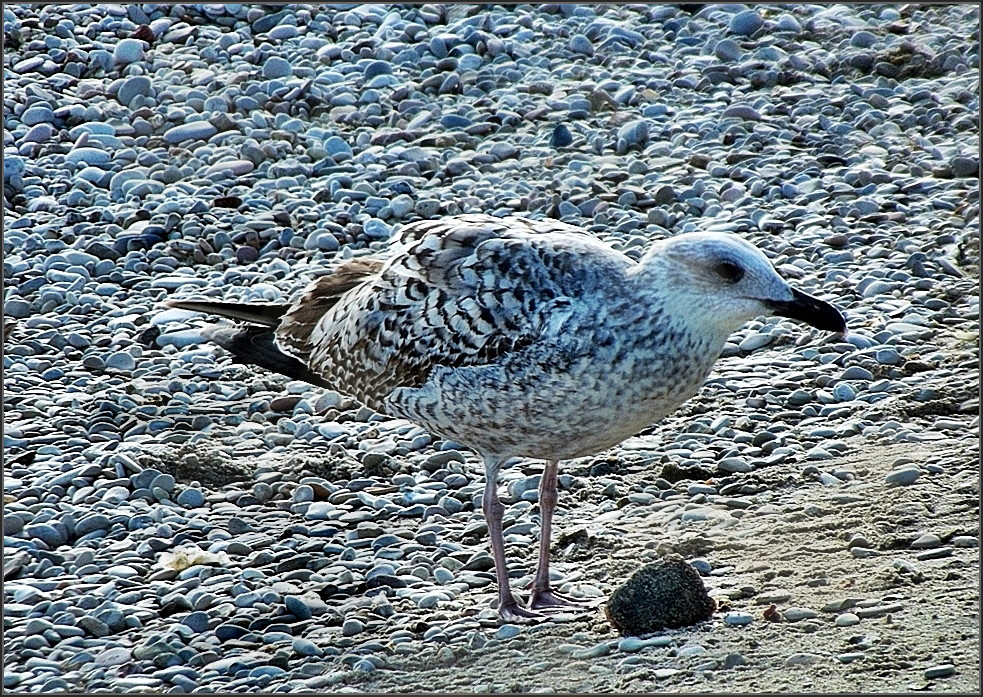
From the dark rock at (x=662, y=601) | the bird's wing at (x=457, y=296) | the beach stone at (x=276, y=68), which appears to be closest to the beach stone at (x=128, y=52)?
the beach stone at (x=276, y=68)

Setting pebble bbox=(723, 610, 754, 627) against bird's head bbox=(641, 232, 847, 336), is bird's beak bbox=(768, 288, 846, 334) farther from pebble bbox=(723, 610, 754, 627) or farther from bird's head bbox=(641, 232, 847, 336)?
pebble bbox=(723, 610, 754, 627)

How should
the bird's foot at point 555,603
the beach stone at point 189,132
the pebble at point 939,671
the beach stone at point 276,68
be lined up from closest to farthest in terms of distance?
1. the pebble at point 939,671
2. the bird's foot at point 555,603
3. the beach stone at point 189,132
4. the beach stone at point 276,68

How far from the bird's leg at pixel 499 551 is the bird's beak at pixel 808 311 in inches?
55.2

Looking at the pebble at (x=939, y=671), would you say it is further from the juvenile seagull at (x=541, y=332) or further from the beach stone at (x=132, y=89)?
the beach stone at (x=132, y=89)

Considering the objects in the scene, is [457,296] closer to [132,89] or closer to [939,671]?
[939,671]

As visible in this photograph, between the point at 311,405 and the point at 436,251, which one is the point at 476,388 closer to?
the point at 436,251

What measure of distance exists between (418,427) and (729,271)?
7.43ft

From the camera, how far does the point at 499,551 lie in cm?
618

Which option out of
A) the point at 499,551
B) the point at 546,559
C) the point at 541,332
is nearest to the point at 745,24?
the point at 541,332

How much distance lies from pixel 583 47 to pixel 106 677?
25.0 ft

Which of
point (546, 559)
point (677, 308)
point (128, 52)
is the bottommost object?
point (546, 559)

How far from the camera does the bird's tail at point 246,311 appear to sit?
7.33m

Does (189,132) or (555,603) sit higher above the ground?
(189,132)

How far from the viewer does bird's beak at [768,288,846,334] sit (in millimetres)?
5781
